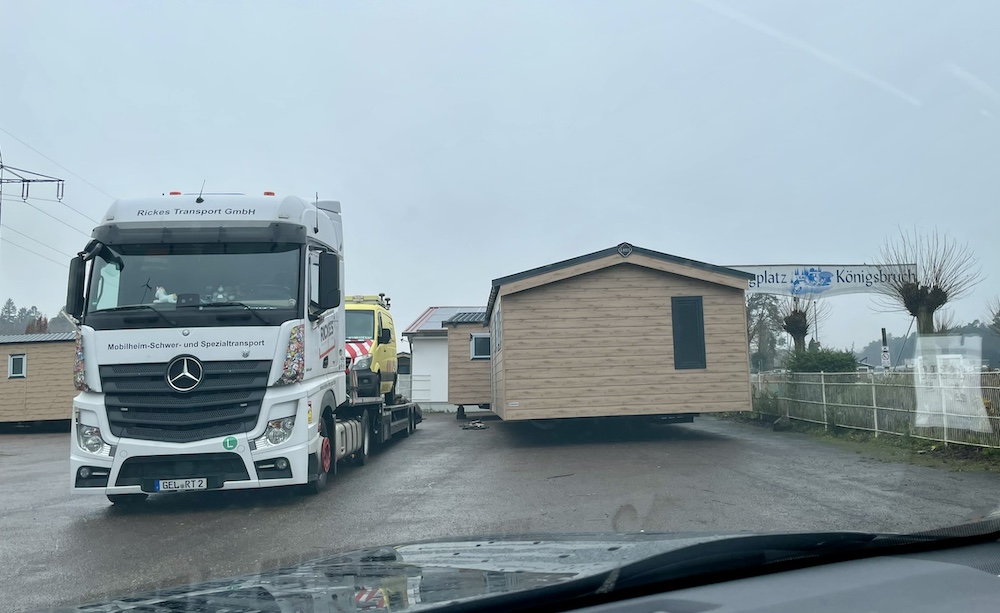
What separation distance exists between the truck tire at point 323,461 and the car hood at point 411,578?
5797mm

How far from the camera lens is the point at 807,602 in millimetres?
2406

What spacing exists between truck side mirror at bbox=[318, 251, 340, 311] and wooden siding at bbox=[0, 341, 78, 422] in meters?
22.0

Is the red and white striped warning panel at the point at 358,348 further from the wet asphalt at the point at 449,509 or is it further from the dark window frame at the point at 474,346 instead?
the dark window frame at the point at 474,346

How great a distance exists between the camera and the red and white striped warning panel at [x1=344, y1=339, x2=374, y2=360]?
45.3ft

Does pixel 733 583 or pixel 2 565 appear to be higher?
pixel 733 583

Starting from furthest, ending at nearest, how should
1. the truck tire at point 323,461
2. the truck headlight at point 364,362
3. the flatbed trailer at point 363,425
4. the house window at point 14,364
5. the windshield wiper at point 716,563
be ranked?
the house window at point 14,364 < the truck headlight at point 364,362 < the flatbed trailer at point 363,425 < the truck tire at point 323,461 < the windshield wiper at point 716,563

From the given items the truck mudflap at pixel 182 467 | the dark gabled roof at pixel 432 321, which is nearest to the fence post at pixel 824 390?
the truck mudflap at pixel 182 467

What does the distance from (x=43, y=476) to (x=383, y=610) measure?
42.6 ft

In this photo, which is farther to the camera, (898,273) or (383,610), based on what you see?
(898,273)

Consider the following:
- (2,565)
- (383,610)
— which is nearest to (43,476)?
(2,565)

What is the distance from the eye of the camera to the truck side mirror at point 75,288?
28.2ft

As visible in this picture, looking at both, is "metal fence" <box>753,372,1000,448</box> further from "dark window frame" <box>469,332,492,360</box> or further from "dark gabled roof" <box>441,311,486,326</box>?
"dark gabled roof" <box>441,311,486,326</box>

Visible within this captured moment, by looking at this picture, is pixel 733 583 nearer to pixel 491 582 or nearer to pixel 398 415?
pixel 491 582

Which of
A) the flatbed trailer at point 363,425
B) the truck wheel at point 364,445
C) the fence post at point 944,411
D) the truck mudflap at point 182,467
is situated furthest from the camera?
the truck wheel at point 364,445
